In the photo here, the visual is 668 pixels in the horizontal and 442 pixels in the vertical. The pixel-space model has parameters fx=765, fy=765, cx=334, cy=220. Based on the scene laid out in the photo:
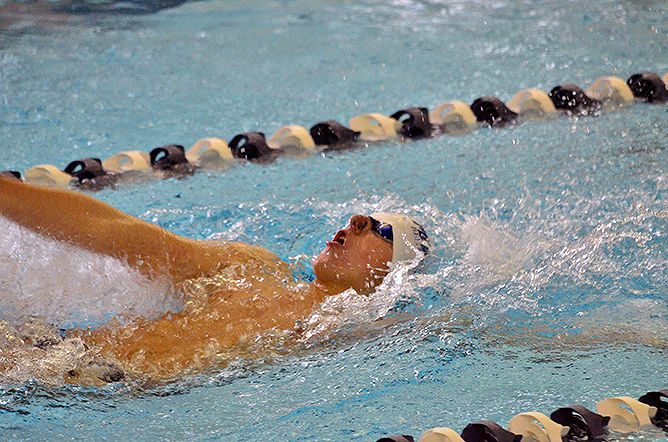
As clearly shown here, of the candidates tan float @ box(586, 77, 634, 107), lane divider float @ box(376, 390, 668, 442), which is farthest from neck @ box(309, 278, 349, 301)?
tan float @ box(586, 77, 634, 107)

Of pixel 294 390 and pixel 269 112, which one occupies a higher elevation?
pixel 269 112

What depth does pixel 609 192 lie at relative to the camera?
3396 millimetres

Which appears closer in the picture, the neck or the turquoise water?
the turquoise water

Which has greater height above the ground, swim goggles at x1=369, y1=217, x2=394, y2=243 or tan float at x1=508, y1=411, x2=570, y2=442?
swim goggles at x1=369, y1=217, x2=394, y2=243

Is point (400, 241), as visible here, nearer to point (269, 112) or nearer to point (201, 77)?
point (269, 112)

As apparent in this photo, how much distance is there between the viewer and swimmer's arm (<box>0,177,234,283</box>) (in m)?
2.09

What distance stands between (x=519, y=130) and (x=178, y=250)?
2305 mm

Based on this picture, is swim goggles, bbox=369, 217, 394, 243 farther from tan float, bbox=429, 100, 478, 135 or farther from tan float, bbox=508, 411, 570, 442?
tan float, bbox=429, 100, 478, 135

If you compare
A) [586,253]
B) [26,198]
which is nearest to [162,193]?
[26,198]

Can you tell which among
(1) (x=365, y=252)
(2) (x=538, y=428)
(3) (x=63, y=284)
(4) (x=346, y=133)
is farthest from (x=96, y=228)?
(4) (x=346, y=133)

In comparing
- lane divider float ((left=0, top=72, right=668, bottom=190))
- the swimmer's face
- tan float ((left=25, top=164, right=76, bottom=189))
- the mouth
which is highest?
lane divider float ((left=0, top=72, right=668, bottom=190))

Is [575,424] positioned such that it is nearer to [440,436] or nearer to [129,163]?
[440,436]

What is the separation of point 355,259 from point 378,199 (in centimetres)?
97

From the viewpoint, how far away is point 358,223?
255 centimetres
